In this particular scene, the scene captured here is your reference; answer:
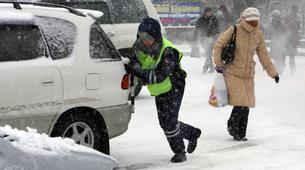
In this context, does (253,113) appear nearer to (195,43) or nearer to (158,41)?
(158,41)

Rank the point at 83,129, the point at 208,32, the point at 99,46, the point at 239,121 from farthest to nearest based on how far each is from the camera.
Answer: the point at 208,32 → the point at 239,121 → the point at 99,46 → the point at 83,129

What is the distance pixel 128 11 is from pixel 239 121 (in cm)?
402

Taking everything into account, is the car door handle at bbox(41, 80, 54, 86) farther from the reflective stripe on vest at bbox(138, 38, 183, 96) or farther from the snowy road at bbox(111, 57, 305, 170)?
the snowy road at bbox(111, 57, 305, 170)

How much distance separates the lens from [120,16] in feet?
37.2

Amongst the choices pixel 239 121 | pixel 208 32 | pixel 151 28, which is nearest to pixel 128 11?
pixel 239 121

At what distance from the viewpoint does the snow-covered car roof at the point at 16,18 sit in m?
5.88

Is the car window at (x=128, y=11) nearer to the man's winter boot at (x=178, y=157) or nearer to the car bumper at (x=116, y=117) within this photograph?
the man's winter boot at (x=178, y=157)

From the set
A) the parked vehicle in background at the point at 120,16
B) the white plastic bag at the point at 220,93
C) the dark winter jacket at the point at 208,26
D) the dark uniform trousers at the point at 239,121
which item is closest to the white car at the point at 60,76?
the white plastic bag at the point at 220,93

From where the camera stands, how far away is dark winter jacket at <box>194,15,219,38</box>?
17.1 metres

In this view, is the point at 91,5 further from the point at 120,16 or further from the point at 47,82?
the point at 47,82

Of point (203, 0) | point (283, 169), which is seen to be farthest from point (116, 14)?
point (203, 0)

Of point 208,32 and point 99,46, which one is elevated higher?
point 99,46

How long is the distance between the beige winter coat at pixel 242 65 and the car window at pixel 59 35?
2314 millimetres

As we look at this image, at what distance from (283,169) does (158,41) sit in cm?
184
